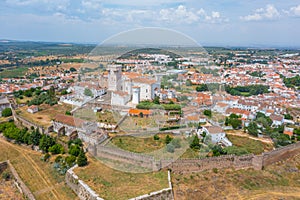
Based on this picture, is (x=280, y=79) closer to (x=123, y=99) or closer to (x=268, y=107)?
(x=268, y=107)

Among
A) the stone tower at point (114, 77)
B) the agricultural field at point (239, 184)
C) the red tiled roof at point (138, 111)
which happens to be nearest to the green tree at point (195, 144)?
the agricultural field at point (239, 184)

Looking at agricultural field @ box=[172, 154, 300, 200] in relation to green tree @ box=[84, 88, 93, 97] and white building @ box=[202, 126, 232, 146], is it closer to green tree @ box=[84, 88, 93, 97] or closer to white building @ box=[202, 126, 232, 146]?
white building @ box=[202, 126, 232, 146]

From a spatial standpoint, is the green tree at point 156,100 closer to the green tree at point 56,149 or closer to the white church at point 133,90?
the white church at point 133,90

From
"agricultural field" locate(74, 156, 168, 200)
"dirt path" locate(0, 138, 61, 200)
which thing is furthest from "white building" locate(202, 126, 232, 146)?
"dirt path" locate(0, 138, 61, 200)

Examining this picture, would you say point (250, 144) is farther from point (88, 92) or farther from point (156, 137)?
point (88, 92)

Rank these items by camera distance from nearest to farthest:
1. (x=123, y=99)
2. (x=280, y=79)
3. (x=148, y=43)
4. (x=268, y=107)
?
1. (x=148, y=43)
2. (x=123, y=99)
3. (x=268, y=107)
4. (x=280, y=79)

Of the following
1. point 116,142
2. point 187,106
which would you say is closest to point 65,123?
point 116,142

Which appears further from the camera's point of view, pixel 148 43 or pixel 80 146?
pixel 80 146
